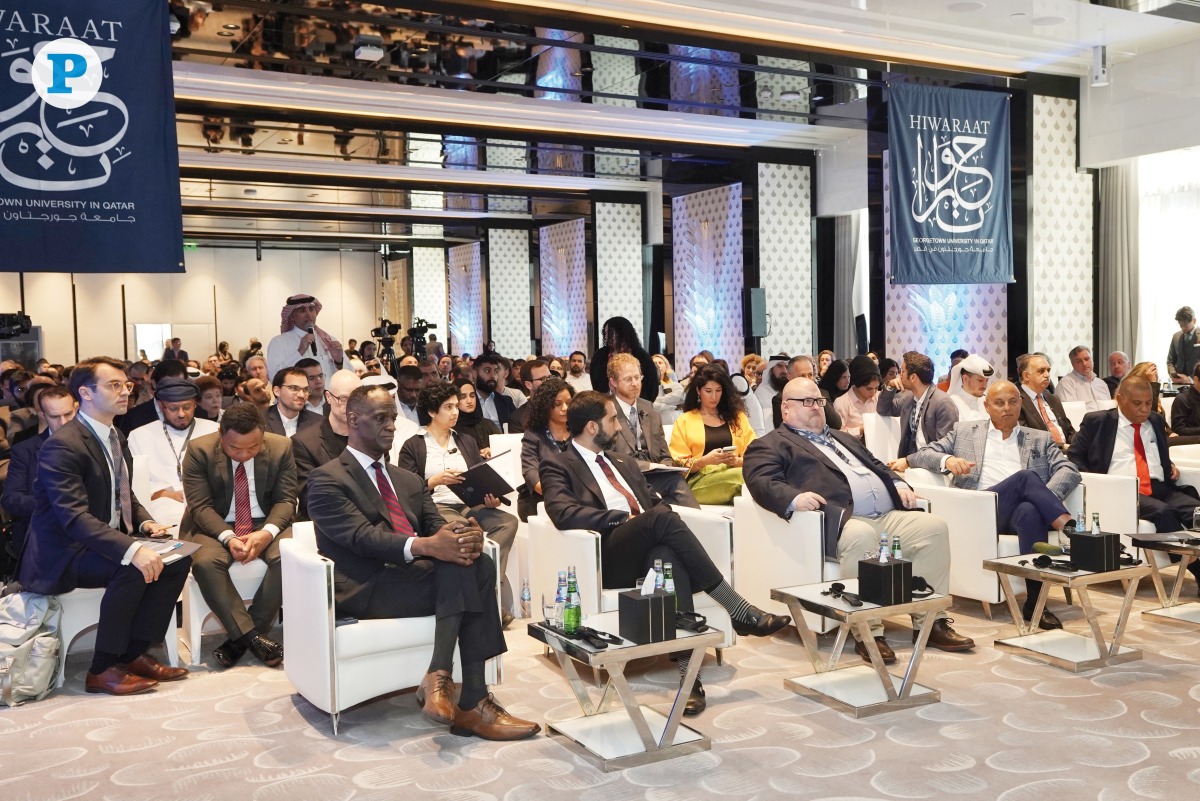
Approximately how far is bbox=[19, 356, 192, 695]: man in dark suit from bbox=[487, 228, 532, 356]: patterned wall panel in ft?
61.1

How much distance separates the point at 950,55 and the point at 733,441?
5.87 meters

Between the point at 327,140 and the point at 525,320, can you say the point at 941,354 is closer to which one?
the point at 327,140

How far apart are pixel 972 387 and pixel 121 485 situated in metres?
5.47

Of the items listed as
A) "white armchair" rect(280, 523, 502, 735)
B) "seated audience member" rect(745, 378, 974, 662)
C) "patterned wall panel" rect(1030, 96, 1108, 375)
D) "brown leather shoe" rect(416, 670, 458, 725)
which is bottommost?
"brown leather shoe" rect(416, 670, 458, 725)

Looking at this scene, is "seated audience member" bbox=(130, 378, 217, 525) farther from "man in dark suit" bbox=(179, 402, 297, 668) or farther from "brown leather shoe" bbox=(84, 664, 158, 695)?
"brown leather shoe" bbox=(84, 664, 158, 695)

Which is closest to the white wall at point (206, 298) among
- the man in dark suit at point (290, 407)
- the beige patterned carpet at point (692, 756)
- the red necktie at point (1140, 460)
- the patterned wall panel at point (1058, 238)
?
the patterned wall panel at point (1058, 238)

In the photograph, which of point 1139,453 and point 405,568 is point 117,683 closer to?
point 405,568

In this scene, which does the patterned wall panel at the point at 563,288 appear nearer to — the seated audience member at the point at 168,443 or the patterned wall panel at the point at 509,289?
the patterned wall panel at the point at 509,289

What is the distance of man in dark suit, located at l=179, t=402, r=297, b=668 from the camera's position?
5.43 m

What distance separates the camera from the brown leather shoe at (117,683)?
506 centimetres

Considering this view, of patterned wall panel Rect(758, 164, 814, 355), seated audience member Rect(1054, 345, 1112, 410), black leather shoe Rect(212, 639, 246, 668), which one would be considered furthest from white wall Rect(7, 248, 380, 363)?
black leather shoe Rect(212, 639, 246, 668)

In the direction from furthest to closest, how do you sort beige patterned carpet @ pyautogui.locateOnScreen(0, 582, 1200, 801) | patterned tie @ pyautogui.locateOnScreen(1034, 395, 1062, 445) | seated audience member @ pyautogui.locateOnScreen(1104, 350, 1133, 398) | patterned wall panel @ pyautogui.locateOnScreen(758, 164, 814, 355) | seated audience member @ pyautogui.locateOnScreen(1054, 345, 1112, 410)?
patterned wall panel @ pyautogui.locateOnScreen(758, 164, 814, 355)
seated audience member @ pyautogui.locateOnScreen(1104, 350, 1133, 398)
seated audience member @ pyautogui.locateOnScreen(1054, 345, 1112, 410)
patterned tie @ pyautogui.locateOnScreen(1034, 395, 1062, 445)
beige patterned carpet @ pyautogui.locateOnScreen(0, 582, 1200, 801)

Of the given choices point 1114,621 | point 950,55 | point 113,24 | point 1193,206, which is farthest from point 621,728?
point 1193,206

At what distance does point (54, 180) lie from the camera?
5641 mm
